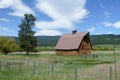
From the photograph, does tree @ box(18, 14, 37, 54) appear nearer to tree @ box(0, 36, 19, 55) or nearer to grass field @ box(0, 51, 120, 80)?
tree @ box(0, 36, 19, 55)

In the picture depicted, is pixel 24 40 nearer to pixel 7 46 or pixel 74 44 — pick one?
pixel 7 46

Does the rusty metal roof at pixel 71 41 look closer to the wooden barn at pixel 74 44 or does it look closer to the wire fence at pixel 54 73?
the wooden barn at pixel 74 44

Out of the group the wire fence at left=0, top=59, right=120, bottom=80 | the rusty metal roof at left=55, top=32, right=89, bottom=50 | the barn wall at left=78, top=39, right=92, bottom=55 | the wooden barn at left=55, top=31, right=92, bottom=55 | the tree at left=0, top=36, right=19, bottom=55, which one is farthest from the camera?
the tree at left=0, top=36, right=19, bottom=55

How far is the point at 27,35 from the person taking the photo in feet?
272

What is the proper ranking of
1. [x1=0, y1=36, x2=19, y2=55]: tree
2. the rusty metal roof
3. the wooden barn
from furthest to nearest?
[x1=0, y1=36, x2=19, y2=55]: tree, the rusty metal roof, the wooden barn

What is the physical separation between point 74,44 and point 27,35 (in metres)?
14.9

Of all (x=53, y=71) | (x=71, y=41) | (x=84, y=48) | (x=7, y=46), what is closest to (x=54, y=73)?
(x=53, y=71)

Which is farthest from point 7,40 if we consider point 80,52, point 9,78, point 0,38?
point 9,78

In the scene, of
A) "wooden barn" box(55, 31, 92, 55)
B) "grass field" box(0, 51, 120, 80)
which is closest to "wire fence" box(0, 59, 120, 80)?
"grass field" box(0, 51, 120, 80)

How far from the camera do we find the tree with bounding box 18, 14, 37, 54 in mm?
81625

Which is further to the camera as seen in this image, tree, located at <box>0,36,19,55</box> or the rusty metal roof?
tree, located at <box>0,36,19,55</box>

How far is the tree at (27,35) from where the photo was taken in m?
81.6

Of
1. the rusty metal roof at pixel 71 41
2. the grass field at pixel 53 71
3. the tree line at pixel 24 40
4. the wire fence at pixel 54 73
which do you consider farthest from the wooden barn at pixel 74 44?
the wire fence at pixel 54 73

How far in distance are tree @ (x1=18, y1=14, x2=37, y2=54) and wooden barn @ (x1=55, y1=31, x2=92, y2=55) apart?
811 centimetres
